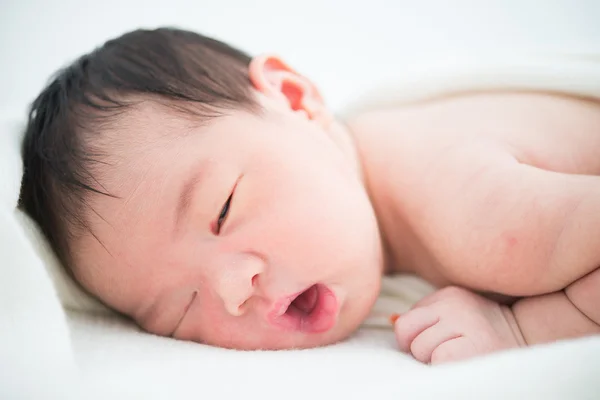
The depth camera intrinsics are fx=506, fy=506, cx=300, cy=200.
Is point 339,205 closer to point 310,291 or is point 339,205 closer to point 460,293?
point 310,291

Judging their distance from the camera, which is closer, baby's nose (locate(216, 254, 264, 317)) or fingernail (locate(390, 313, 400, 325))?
baby's nose (locate(216, 254, 264, 317))

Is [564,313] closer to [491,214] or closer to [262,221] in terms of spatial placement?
[491,214]

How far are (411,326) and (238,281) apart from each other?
0.27 metres

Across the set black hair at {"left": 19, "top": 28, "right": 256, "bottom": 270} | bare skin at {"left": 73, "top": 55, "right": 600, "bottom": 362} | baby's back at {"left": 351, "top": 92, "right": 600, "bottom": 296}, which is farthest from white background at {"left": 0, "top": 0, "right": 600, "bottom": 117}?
bare skin at {"left": 73, "top": 55, "right": 600, "bottom": 362}

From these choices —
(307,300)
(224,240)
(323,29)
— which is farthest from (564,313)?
(323,29)

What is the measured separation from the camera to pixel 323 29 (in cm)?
167

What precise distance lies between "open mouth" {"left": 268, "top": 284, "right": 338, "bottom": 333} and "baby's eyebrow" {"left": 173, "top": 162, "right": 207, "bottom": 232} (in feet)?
0.62

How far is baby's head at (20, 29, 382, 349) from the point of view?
2.36ft

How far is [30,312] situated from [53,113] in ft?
1.23

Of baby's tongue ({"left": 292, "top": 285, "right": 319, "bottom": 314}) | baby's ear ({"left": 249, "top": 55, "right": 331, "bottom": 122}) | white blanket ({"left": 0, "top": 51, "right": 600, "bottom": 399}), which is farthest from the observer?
baby's ear ({"left": 249, "top": 55, "right": 331, "bottom": 122})

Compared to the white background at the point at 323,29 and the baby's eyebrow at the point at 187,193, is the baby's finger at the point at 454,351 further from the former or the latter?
the white background at the point at 323,29

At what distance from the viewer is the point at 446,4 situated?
1551 millimetres

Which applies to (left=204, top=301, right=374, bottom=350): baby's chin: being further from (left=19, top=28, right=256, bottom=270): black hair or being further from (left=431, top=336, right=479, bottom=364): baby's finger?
(left=19, top=28, right=256, bottom=270): black hair

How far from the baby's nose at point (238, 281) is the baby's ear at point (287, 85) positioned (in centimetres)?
35
